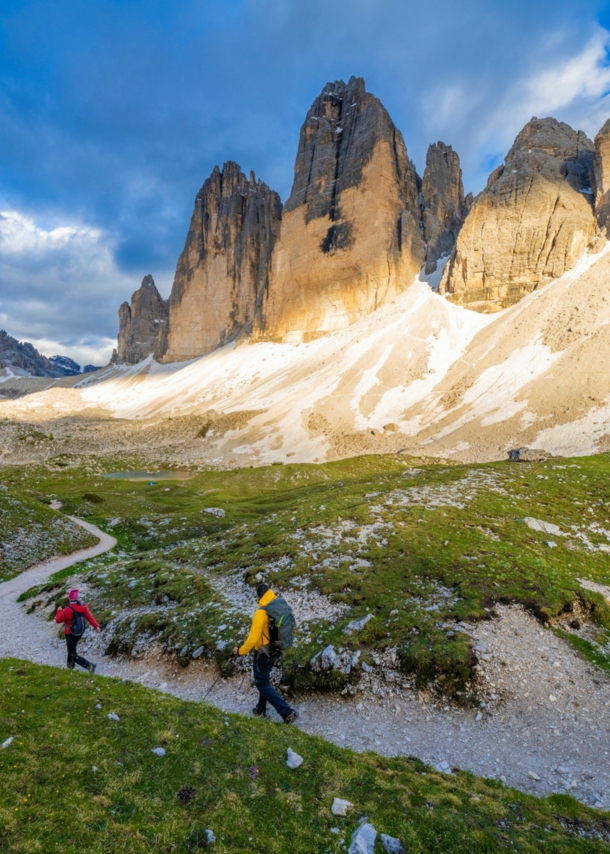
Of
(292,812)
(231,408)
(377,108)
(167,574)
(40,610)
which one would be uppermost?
(377,108)

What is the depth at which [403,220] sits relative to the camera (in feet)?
509

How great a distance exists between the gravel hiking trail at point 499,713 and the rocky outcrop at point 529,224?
119281 millimetres

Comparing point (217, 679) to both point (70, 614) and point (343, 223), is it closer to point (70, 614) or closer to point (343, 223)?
point (70, 614)

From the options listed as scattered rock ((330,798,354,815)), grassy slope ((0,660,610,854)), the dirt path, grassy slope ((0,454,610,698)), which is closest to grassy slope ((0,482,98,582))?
the dirt path

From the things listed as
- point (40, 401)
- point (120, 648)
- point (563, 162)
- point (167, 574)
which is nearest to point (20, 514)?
point (167, 574)

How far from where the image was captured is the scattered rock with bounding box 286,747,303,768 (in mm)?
8150

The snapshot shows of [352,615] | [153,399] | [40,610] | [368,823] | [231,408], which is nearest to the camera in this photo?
[368,823]

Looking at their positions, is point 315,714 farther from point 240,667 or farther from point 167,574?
point 167,574

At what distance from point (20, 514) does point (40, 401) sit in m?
184

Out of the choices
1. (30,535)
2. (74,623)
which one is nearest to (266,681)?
(74,623)

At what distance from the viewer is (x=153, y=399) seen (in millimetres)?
172250

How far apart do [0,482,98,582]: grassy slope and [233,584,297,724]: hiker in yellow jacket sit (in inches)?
880

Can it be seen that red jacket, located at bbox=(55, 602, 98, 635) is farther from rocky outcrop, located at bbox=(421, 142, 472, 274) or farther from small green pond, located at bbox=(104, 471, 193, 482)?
rocky outcrop, located at bbox=(421, 142, 472, 274)

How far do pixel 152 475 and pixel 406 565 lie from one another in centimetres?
6756
